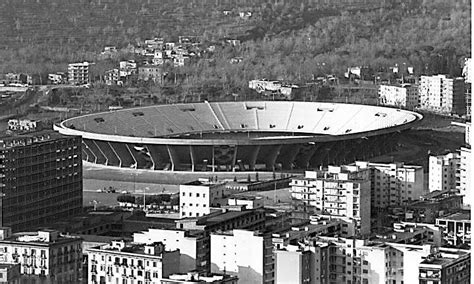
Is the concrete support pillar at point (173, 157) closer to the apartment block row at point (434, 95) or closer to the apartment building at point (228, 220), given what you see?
the apartment building at point (228, 220)

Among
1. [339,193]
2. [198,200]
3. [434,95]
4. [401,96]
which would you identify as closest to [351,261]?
[339,193]

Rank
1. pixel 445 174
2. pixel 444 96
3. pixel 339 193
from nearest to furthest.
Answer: pixel 339 193 → pixel 445 174 → pixel 444 96

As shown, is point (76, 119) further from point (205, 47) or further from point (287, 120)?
point (205, 47)

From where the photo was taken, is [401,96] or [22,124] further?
[401,96]

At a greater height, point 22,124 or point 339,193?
point 339,193

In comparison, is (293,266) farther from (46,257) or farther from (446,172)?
(446,172)

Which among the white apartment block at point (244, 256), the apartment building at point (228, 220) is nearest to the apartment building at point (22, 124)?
the apartment building at point (228, 220)

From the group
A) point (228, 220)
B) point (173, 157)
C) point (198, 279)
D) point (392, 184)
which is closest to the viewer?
point (198, 279)
